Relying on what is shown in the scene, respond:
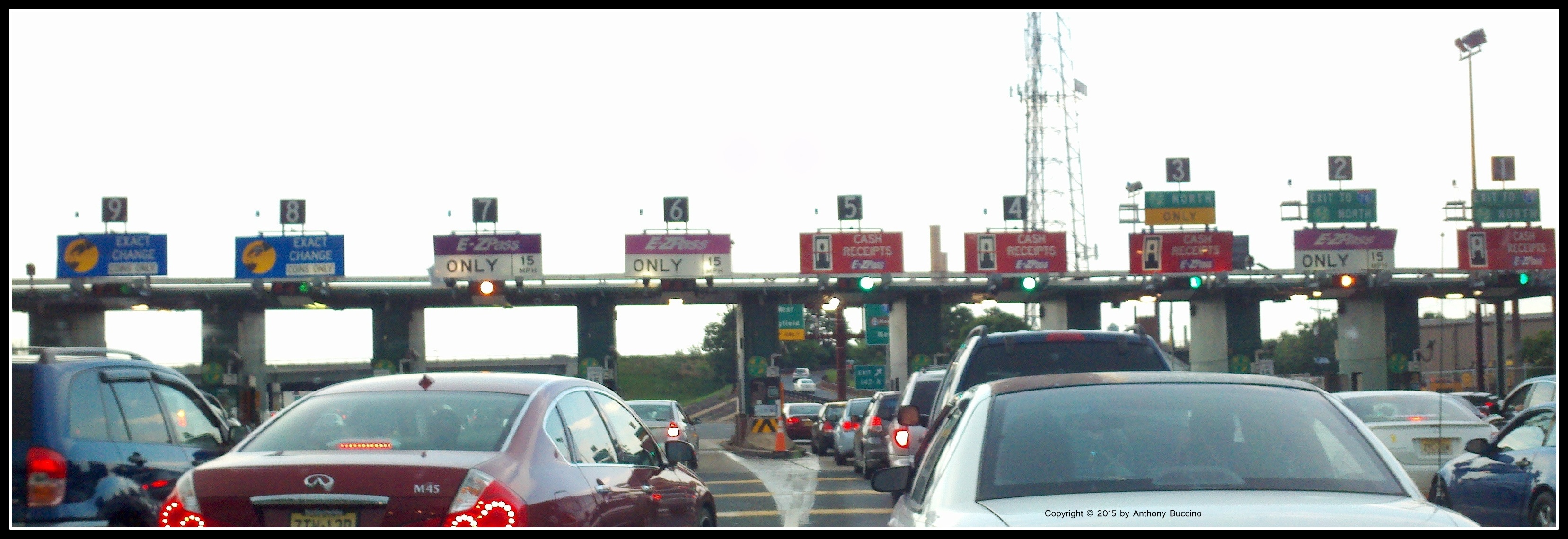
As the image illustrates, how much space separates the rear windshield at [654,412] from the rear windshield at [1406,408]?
1074 cm

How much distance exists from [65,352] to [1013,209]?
1307 inches

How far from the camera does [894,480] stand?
21.6ft

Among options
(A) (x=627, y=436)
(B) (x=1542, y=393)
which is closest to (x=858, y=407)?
(B) (x=1542, y=393)

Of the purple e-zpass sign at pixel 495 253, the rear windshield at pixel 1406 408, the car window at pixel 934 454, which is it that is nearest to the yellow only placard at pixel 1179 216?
the purple e-zpass sign at pixel 495 253

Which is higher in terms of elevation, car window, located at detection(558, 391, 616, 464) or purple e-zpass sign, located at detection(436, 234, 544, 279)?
purple e-zpass sign, located at detection(436, 234, 544, 279)

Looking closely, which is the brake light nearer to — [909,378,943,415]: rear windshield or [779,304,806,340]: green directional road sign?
[909,378,943,415]: rear windshield

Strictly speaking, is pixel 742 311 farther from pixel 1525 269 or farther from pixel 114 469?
pixel 114 469

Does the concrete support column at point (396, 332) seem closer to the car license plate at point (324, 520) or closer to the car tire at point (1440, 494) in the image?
the car tire at point (1440, 494)

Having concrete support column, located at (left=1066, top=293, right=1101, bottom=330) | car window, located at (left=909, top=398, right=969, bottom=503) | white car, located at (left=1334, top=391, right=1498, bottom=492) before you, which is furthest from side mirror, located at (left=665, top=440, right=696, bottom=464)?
concrete support column, located at (left=1066, top=293, right=1101, bottom=330)

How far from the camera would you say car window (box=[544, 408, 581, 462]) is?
6.40 m

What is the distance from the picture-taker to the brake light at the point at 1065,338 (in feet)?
37.0

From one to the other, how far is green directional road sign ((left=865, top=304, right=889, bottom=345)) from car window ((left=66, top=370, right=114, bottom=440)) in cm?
4057

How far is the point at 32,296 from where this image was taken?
36.1 meters

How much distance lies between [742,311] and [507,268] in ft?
26.0
